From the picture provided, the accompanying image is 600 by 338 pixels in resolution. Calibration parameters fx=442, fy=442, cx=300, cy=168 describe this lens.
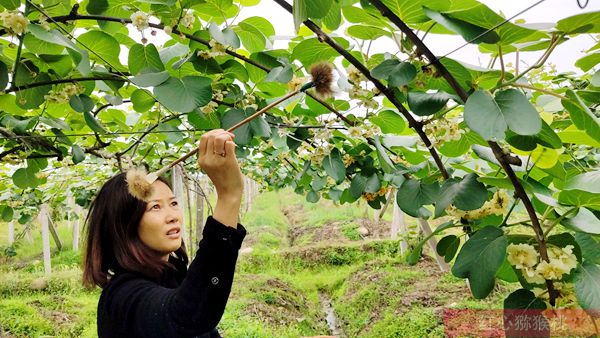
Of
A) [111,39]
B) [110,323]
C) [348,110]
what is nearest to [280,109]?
[348,110]

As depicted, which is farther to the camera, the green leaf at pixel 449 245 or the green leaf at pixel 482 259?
the green leaf at pixel 449 245

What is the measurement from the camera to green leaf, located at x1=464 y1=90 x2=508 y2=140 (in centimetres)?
62

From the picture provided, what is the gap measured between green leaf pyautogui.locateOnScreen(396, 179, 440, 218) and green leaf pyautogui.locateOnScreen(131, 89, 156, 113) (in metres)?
0.74

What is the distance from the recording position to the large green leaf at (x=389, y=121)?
124 centimetres

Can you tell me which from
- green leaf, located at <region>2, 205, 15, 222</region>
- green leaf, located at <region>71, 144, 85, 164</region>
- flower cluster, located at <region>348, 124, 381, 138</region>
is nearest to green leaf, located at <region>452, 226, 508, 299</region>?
flower cluster, located at <region>348, 124, 381, 138</region>

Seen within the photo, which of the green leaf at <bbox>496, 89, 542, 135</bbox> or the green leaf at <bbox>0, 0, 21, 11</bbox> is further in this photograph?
the green leaf at <bbox>0, 0, 21, 11</bbox>

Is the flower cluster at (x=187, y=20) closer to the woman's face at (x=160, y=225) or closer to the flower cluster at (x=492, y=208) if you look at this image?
the woman's face at (x=160, y=225)

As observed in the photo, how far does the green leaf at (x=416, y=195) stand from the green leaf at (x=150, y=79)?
0.59 metres

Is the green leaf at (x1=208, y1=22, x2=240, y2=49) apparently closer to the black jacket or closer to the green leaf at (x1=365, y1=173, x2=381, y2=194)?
the black jacket

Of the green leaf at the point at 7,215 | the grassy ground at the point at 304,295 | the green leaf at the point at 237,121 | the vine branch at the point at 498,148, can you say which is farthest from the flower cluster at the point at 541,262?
the green leaf at the point at 7,215

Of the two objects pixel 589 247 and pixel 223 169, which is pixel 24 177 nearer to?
pixel 223 169

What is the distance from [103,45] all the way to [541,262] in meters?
1.03

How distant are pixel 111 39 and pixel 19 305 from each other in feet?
19.1

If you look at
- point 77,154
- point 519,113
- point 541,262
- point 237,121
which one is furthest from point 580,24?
point 77,154
